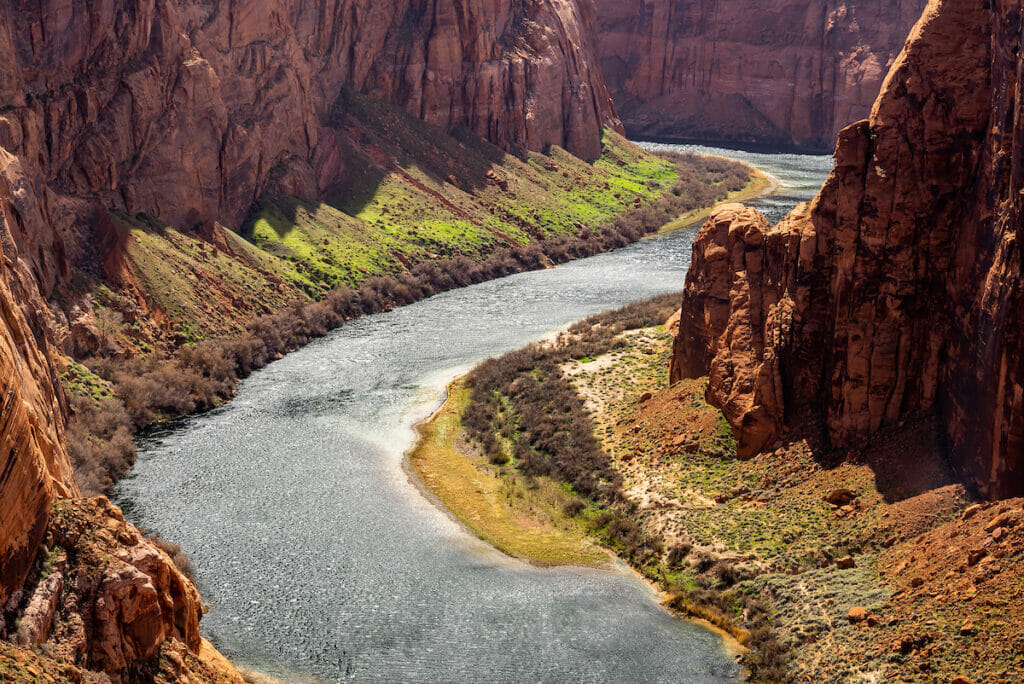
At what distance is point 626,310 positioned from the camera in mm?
77562

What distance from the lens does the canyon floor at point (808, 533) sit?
33531 mm

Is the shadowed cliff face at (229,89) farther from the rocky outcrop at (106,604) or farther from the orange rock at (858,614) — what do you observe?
the orange rock at (858,614)

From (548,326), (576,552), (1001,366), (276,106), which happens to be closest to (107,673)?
(576,552)

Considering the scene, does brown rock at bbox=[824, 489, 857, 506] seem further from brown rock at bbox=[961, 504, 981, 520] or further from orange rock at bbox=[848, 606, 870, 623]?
orange rock at bbox=[848, 606, 870, 623]

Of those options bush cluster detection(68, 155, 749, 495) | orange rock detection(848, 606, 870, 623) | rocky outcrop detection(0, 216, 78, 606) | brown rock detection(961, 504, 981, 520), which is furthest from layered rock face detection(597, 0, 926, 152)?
rocky outcrop detection(0, 216, 78, 606)

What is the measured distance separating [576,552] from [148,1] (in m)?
48.3

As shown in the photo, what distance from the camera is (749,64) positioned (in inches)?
7111

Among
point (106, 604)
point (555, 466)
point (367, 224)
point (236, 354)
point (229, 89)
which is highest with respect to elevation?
point (229, 89)

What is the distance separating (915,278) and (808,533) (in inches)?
385

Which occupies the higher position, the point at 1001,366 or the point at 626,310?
the point at 1001,366

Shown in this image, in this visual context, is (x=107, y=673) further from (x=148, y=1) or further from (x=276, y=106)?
(x=276, y=106)

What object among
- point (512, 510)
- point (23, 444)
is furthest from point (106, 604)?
point (512, 510)

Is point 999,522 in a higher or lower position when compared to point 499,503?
higher

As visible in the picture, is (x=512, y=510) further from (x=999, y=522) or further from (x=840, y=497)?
(x=999, y=522)
